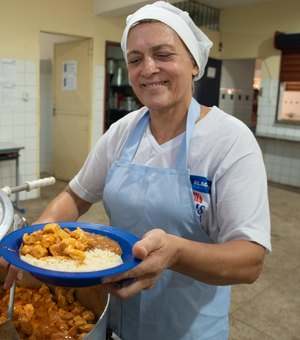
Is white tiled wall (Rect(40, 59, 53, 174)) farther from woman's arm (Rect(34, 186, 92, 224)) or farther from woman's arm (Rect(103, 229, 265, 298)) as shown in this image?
woman's arm (Rect(103, 229, 265, 298))

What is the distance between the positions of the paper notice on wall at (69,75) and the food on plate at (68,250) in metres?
4.92

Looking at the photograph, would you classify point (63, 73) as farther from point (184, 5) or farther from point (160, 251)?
point (160, 251)

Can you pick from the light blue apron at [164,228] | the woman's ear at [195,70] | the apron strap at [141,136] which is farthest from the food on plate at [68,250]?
the woman's ear at [195,70]

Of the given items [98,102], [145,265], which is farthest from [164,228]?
[98,102]

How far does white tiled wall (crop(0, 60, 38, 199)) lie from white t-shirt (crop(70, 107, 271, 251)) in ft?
12.5

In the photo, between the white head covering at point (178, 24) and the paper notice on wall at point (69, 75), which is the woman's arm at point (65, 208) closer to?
the white head covering at point (178, 24)

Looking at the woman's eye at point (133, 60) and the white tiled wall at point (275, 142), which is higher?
the woman's eye at point (133, 60)

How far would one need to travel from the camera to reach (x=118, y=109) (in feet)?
19.8

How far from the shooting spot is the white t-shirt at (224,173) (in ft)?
3.07

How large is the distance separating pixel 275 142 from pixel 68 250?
592cm

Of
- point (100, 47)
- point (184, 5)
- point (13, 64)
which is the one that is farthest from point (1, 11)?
point (184, 5)

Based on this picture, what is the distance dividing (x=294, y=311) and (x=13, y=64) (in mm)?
3983

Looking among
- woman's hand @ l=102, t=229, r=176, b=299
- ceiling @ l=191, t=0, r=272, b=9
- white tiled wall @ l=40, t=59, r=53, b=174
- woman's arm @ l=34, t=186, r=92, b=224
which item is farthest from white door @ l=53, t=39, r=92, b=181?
woman's hand @ l=102, t=229, r=176, b=299

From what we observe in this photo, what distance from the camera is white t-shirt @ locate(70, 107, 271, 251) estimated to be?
0.94m
